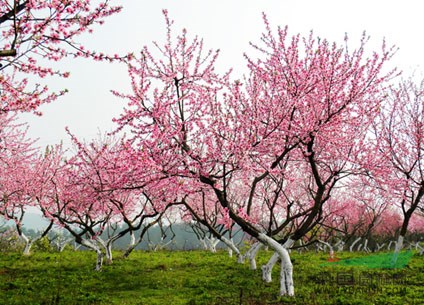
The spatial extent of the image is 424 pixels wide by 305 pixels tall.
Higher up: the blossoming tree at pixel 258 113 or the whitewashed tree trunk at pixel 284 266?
the blossoming tree at pixel 258 113

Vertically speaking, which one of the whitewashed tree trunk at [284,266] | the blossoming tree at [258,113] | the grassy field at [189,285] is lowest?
the grassy field at [189,285]

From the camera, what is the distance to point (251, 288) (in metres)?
12.5

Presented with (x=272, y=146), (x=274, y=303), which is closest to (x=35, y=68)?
(x=272, y=146)

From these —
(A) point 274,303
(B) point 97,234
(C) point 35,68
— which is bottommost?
(A) point 274,303

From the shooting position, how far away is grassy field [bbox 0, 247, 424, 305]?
35.4 feet

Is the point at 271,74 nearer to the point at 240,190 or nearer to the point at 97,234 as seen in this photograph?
the point at 97,234

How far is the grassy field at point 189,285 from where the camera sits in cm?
1078

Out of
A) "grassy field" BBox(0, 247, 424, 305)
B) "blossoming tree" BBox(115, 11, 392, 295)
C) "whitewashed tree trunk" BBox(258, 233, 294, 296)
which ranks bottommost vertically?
"grassy field" BBox(0, 247, 424, 305)

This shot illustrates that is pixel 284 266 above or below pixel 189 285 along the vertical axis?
above

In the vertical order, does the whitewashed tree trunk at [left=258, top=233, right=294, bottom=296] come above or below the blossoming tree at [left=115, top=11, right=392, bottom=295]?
below

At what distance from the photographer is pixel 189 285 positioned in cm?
1380

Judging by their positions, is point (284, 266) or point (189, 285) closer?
point (284, 266)

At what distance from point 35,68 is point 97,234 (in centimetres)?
1157

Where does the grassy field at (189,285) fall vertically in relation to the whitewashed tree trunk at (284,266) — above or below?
below
